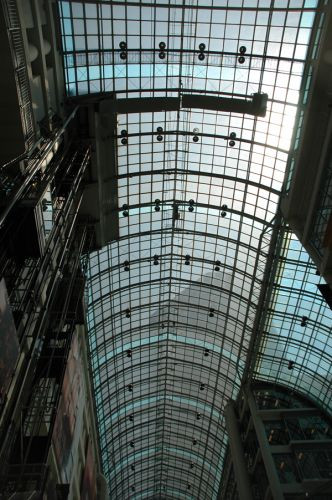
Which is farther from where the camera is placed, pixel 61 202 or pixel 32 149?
pixel 61 202

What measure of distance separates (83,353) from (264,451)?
17.4m

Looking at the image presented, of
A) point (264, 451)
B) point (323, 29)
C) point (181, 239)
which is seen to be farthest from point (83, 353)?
point (323, 29)

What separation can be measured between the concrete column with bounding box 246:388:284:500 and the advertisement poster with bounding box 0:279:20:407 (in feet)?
96.1

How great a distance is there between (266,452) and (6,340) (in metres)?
32.1

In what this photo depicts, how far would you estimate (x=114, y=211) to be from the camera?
4178 centimetres

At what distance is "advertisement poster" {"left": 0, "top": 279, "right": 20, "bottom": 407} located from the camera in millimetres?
17500

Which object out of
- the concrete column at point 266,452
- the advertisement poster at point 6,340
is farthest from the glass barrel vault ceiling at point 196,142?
the advertisement poster at point 6,340

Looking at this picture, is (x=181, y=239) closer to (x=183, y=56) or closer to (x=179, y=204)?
(x=179, y=204)

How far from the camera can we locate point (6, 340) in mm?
18156

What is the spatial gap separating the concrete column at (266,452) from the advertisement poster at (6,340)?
1153 inches

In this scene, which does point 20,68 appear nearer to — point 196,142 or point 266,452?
point 196,142

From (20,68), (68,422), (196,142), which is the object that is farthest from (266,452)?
(20,68)

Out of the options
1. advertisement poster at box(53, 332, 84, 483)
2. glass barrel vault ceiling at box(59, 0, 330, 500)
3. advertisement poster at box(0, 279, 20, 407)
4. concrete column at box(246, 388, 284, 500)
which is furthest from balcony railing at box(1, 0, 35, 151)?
concrete column at box(246, 388, 284, 500)

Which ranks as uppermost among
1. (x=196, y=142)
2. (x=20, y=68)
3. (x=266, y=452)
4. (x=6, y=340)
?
(x=196, y=142)
